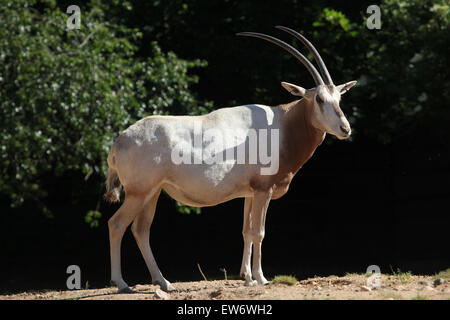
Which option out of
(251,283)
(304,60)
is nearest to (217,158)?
(251,283)

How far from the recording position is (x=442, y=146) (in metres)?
16.0

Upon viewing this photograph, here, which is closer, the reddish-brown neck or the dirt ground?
the dirt ground

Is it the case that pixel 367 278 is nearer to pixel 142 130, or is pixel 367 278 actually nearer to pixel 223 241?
pixel 142 130

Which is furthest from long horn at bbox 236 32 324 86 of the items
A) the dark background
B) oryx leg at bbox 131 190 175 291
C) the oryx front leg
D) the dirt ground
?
the dark background

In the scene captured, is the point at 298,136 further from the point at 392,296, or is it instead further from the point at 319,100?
the point at 392,296

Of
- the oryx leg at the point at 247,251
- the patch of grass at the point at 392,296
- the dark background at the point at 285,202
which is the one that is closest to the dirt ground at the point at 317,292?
the patch of grass at the point at 392,296

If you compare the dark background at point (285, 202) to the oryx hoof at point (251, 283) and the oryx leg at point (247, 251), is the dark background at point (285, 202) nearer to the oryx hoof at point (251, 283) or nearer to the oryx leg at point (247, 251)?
the oryx leg at point (247, 251)

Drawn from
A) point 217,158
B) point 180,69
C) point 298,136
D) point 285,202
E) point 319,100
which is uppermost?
point 180,69

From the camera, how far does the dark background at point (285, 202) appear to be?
14.8 meters

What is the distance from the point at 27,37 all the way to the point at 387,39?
755cm

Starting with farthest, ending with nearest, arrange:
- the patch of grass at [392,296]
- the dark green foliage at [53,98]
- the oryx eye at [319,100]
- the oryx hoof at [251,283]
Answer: the dark green foliage at [53,98], the oryx hoof at [251,283], the oryx eye at [319,100], the patch of grass at [392,296]

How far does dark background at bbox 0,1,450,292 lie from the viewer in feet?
48.6

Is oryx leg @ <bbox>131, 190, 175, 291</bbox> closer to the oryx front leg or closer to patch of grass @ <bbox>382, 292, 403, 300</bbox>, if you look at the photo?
the oryx front leg

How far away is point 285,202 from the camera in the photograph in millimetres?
16141
